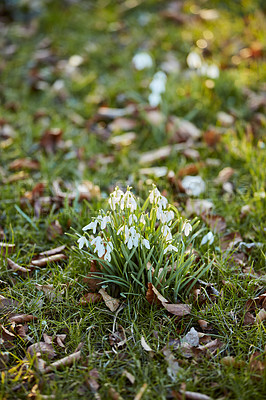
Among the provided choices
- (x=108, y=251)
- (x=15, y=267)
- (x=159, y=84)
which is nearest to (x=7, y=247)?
(x=15, y=267)

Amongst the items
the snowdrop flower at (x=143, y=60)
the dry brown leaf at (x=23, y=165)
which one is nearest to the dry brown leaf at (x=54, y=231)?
the dry brown leaf at (x=23, y=165)

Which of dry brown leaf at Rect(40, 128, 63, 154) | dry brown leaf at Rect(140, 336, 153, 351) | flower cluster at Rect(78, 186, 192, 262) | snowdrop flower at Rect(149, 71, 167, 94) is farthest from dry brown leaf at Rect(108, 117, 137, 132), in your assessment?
dry brown leaf at Rect(140, 336, 153, 351)

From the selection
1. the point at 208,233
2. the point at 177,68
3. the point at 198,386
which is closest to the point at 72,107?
the point at 177,68

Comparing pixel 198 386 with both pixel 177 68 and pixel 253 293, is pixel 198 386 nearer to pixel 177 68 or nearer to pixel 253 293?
pixel 253 293

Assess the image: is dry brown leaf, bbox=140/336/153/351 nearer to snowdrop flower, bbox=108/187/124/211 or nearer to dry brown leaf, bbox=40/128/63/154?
snowdrop flower, bbox=108/187/124/211

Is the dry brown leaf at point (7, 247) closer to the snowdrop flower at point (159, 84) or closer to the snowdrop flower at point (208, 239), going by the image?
the snowdrop flower at point (208, 239)

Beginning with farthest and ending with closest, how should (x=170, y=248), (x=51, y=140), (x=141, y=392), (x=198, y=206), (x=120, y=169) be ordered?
(x=51, y=140), (x=120, y=169), (x=198, y=206), (x=170, y=248), (x=141, y=392)

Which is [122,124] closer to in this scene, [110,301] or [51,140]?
[51,140]
